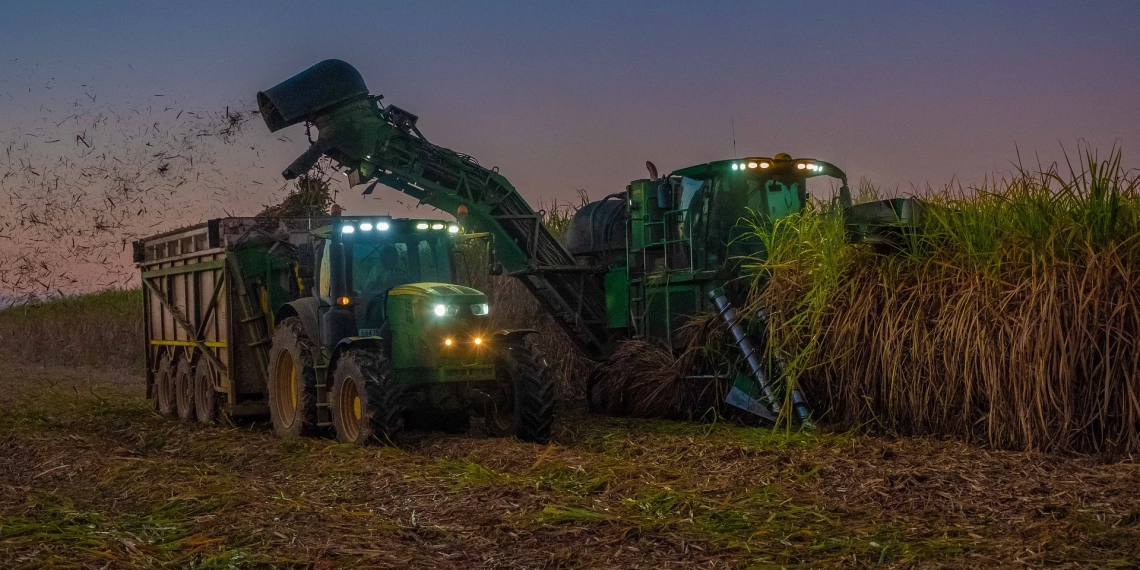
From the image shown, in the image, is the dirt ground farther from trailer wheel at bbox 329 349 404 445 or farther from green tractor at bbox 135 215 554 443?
green tractor at bbox 135 215 554 443

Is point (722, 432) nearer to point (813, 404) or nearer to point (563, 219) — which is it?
point (813, 404)

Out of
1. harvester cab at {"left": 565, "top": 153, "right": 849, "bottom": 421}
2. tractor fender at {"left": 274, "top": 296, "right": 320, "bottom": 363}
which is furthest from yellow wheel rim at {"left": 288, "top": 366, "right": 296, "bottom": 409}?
harvester cab at {"left": 565, "top": 153, "right": 849, "bottom": 421}

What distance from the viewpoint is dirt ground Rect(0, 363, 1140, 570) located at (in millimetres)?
6062

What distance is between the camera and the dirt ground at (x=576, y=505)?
6.06 m

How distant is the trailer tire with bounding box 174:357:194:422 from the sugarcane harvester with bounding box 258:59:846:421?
103 inches

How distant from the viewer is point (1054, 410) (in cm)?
877

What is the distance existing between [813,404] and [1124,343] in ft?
9.48

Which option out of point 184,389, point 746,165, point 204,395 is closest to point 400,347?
point 204,395

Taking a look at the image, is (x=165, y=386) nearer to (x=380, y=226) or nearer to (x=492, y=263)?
(x=380, y=226)

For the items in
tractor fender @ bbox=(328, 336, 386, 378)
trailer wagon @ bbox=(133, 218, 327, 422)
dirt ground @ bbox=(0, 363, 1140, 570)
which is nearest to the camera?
dirt ground @ bbox=(0, 363, 1140, 570)

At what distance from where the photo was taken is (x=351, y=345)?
1035 centimetres

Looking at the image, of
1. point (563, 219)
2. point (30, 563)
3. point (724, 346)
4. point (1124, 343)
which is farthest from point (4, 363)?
point (1124, 343)

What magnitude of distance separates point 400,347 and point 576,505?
3.75m

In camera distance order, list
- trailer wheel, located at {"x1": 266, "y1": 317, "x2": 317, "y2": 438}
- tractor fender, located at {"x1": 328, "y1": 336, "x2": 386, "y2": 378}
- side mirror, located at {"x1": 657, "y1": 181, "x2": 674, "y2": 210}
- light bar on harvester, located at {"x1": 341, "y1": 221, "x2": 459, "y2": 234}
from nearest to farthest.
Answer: tractor fender, located at {"x1": 328, "y1": 336, "x2": 386, "y2": 378} < light bar on harvester, located at {"x1": 341, "y1": 221, "x2": 459, "y2": 234} < trailer wheel, located at {"x1": 266, "y1": 317, "x2": 317, "y2": 438} < side mirror, located at {"x1": 657, "y1": 181, "x2": 674, "y2": 210}
